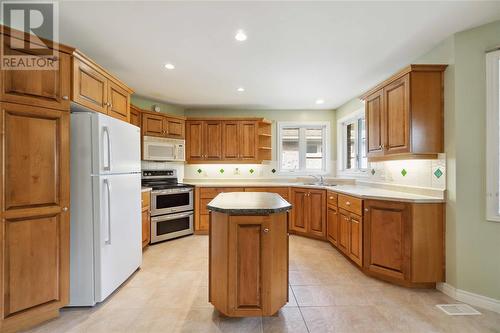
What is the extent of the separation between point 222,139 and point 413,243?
349 centimetres

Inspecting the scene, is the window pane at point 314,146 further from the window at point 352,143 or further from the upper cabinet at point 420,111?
the upper cabinet at point 420,111

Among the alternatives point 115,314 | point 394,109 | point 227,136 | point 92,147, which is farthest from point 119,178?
point 394,109

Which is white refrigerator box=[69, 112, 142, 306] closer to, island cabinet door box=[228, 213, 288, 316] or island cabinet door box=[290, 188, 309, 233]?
island cabinet door box=[228, 213, 288, 316]

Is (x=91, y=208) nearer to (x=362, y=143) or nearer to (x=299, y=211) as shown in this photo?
(x=299, y=211)

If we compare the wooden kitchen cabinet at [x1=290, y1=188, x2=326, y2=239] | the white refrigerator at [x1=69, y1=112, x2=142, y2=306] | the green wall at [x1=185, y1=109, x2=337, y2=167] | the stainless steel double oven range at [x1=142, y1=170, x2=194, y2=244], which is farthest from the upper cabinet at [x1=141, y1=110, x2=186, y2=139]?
the wooden kitchen cabinet at [x1=290, y1=188, x2=326, y2=239]

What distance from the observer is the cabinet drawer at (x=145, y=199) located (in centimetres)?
361

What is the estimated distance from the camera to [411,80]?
8.27ft

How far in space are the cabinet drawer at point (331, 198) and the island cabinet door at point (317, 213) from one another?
94 millimetres

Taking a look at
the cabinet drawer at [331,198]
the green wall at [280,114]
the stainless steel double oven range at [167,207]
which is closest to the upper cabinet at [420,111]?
the cabinet drawer at [331,198]

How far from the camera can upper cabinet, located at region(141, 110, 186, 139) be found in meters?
4.22

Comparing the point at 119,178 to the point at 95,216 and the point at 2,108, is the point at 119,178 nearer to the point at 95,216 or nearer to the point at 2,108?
the point at 95,216

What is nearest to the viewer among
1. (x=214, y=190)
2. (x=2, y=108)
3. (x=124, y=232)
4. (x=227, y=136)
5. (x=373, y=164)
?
(x=2, y=108)

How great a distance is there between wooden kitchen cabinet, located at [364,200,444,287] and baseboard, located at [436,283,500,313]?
111 mm

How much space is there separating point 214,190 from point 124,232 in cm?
207
